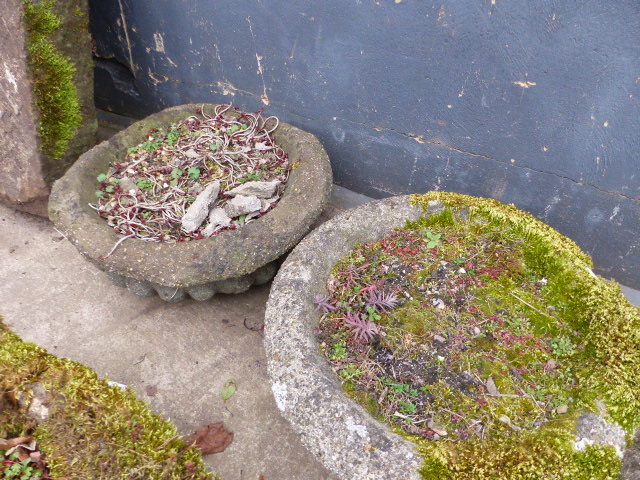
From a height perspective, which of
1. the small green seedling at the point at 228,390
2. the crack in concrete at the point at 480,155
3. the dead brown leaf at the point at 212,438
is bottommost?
the dead brown leaf at the point at 212,438

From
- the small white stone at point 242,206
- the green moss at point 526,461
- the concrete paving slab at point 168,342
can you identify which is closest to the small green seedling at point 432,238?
the small white stone at point 242,206

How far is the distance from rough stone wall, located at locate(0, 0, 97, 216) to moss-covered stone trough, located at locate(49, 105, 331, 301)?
22.1 inches

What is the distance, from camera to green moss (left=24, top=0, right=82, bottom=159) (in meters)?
2.90

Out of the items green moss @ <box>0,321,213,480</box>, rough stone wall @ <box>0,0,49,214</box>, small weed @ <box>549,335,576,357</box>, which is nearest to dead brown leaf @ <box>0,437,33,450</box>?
green moss @ <box>0,321,213,480</box>

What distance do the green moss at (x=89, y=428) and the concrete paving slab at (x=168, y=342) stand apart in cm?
53

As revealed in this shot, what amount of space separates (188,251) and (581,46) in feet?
7.46

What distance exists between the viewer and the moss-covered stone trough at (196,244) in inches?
96.3

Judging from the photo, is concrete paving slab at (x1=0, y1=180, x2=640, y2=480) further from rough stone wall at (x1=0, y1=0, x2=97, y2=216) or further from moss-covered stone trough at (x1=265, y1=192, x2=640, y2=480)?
moss-covered stone trough at (x1=265, y1=192, x2=640, y2=480)

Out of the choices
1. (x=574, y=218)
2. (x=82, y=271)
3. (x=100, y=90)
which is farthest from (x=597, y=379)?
(x=100, y=90)

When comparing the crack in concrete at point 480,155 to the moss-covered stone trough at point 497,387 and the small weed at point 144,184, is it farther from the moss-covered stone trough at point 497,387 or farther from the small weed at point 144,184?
the small weed at point 144,184

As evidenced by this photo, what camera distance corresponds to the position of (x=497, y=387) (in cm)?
210

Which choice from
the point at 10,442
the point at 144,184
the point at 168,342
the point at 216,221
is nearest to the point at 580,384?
the point at 216,221

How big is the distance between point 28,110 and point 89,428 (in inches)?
87.8

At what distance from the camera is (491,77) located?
2.62 m
